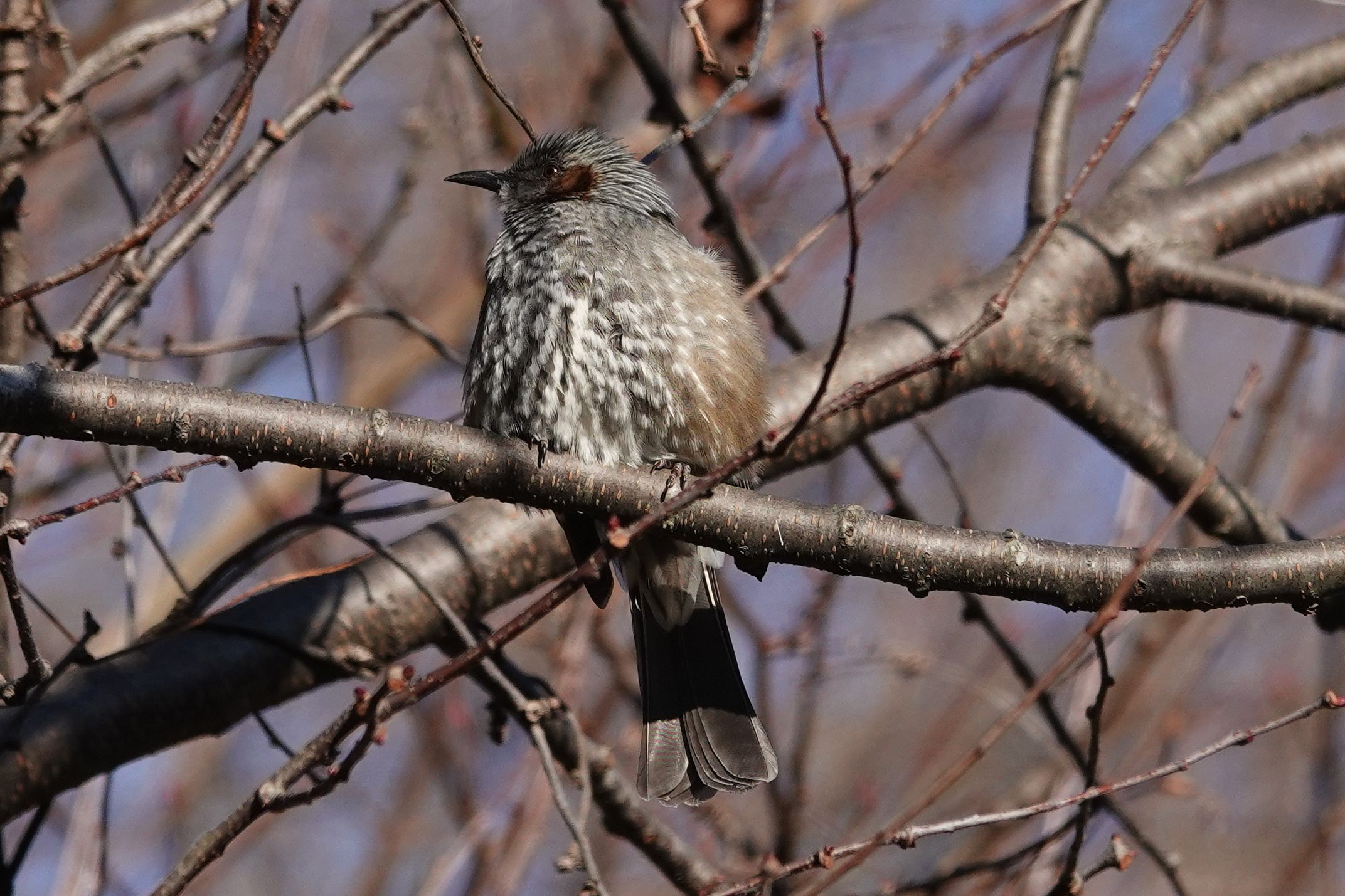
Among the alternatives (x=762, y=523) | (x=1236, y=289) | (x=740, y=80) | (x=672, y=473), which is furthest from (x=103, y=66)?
(x=1236, y=289)

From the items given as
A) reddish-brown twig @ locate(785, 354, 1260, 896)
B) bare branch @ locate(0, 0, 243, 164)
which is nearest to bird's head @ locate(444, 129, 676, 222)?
bare branch @ locate(0, 0, 243, 164)

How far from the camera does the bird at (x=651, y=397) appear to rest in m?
2.81

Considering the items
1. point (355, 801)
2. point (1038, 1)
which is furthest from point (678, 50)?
point (355, 801)

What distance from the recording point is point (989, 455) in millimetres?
7555

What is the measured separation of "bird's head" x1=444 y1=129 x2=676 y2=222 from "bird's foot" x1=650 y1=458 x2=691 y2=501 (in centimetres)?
88

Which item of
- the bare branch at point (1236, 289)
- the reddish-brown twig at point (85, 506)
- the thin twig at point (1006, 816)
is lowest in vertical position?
the thin twig at point (1006, 816)

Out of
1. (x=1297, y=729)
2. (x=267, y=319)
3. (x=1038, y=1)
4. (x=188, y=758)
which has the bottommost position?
(x=1297, y=729)

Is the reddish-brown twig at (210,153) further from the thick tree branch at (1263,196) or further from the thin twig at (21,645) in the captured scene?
the thick tree branch at (1263,196)

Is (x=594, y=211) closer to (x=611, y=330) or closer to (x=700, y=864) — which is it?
(x=611, y=330)

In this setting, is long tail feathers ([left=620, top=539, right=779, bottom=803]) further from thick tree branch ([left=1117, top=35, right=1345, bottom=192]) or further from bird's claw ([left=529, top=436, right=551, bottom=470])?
thick tree branch ([left=1117, top=35, right=1345, bottom=192])

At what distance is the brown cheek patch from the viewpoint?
139 inches

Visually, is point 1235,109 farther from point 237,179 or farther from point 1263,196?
point 237,179

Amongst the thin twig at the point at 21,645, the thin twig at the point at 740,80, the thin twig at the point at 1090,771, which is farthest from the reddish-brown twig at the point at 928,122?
the thin twig at the point at 21,645

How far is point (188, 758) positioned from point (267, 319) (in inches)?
98.0
